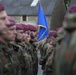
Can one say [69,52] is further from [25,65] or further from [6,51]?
[25,65]

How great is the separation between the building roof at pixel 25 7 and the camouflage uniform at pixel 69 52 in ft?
193

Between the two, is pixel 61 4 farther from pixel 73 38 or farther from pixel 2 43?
pixel 73 38

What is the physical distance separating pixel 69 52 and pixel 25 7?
2458 inches

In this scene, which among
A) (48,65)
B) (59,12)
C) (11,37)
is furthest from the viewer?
(59,12)

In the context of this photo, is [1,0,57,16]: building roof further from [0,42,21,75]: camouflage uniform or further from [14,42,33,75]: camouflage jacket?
[0,42,21,75]: camouflage uniform

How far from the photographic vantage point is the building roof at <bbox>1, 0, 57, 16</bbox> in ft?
202

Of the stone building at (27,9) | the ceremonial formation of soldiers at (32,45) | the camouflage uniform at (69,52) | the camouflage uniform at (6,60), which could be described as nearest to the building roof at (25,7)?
the stone building at (27,9)

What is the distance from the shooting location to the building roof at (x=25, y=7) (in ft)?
202

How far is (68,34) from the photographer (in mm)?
1666

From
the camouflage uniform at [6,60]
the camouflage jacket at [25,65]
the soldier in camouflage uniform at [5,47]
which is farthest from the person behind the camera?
the camouflage jacket at [25,65]

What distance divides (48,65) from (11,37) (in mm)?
3881

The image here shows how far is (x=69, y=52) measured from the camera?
5.31ft

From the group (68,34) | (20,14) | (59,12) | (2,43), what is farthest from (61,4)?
(20,14)

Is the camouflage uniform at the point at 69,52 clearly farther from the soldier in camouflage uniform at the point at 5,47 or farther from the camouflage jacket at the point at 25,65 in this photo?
the camouflage jacket at the point at 25,65
